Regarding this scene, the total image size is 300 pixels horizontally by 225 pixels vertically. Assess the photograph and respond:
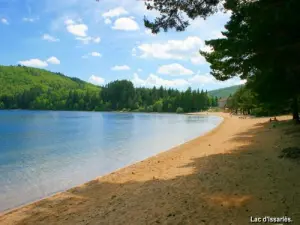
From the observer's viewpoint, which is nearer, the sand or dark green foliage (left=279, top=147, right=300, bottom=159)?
the sand

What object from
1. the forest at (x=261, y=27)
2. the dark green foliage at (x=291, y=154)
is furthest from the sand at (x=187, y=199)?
the forest at (x=261, y=27)

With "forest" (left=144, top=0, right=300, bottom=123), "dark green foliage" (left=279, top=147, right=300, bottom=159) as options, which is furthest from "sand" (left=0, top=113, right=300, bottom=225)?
"forest" (left=144, top=0, right=300, bottom=123)

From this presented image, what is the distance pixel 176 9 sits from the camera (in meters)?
10.4

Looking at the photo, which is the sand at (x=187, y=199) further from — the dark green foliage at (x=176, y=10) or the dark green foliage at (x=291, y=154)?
the dark green foliage at (x=176, y=10)

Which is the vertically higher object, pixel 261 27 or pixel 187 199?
pixel 261 27

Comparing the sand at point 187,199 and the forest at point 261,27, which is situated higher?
the forest at point 261,27

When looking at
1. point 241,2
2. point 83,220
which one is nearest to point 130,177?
point 83,220

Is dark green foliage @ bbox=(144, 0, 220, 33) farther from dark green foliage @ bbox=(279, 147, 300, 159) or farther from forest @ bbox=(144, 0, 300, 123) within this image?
dark green foliage @ bbox=(279, 147, 300, 159)

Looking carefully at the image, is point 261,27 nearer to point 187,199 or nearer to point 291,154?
point 187,199

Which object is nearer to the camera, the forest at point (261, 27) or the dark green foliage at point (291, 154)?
the forest at point (261, 27)

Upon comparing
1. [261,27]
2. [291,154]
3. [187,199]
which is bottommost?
[187,199]

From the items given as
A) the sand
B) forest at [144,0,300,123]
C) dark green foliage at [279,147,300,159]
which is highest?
forest at [144,0,300,123]

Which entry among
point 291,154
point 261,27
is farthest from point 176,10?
point 291,154

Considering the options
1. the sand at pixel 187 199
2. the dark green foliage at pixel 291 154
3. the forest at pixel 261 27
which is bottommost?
the sand at pixel 187 199
